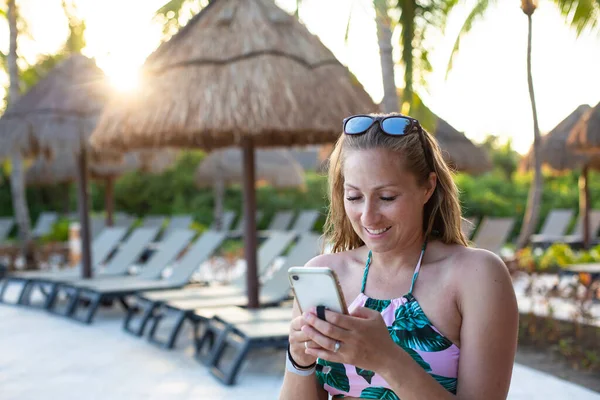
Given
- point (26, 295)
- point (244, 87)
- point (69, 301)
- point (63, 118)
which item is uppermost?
A: point (244, 87)

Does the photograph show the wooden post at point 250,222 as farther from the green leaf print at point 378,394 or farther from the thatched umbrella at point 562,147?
the thatched umbrella at point 562,147

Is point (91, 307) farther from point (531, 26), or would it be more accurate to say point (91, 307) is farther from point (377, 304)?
point (377, 304)

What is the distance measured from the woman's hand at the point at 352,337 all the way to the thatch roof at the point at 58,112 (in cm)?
695

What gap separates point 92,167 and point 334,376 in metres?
12.7

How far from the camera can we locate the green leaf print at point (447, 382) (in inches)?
63.1

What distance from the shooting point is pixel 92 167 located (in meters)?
13.7

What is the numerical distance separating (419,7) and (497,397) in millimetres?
8245

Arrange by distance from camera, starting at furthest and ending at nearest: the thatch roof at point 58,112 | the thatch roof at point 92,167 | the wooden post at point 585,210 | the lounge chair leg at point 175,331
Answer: the thatch roof at point 92,167
the wooden post at point 585,210
the thatch roof at point 58,112
the lounge chair leg at point 175,331

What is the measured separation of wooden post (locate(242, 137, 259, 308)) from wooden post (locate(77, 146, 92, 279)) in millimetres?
3325

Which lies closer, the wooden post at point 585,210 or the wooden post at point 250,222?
the wooden post at point 250,222

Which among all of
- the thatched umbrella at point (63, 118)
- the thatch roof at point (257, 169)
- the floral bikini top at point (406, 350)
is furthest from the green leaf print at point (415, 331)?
the thatch roof at point (257, 169)

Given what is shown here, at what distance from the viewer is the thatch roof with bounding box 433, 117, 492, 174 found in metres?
12.6

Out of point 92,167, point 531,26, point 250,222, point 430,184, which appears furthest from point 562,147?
point 430,184

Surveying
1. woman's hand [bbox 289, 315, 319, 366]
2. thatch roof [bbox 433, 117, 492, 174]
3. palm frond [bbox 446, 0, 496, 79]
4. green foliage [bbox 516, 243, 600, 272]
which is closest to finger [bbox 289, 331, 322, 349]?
woman's hand [bbox 289, 315, 319, 366]
